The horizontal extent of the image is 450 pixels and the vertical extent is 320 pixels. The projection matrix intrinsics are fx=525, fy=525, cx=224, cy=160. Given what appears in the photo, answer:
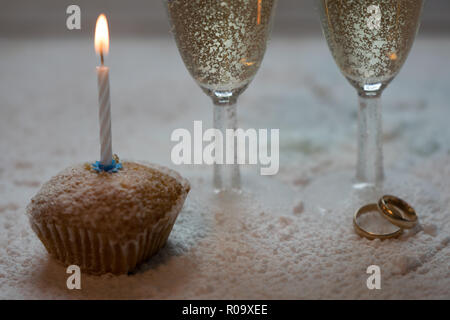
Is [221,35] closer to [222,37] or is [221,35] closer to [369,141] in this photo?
[222,37]

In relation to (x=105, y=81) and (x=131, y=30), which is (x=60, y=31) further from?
(x=105, y=81)

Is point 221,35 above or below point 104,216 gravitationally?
above

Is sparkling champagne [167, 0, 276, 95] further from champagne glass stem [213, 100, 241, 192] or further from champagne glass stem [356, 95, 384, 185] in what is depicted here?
champagne glass stem [356, 95, 384, 185]

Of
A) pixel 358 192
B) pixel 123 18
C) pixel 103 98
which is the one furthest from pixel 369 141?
pixel 123 18

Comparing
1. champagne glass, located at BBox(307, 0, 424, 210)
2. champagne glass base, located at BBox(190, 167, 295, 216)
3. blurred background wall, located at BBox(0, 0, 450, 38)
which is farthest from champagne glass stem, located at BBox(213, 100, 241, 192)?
blurred background wall, located at BBox(0, 0, 450, 38)

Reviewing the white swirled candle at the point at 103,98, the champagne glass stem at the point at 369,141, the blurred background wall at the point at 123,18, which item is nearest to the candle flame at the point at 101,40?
the white swirled candle at the point at 103,98

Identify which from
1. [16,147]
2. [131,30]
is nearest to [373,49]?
[16,147]
